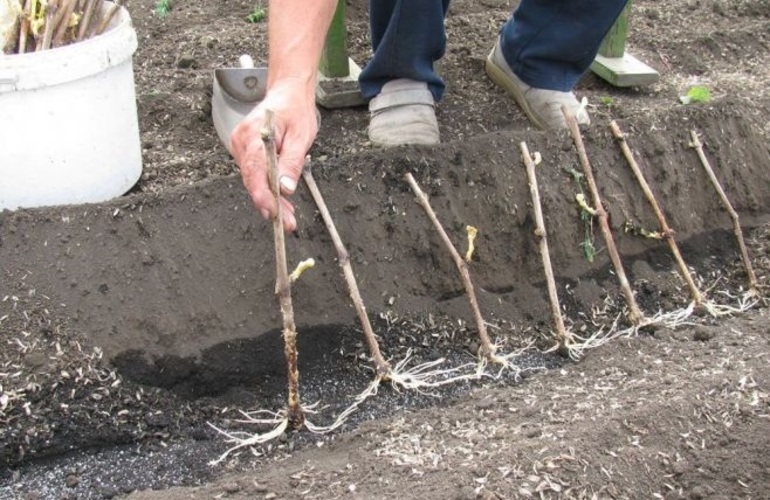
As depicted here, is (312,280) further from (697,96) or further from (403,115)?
(697,96)

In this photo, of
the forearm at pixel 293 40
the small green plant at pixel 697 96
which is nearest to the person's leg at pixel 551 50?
the small green plant at pixel 697 96

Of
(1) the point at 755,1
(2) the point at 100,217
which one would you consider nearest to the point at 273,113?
(2) the point at 100,217

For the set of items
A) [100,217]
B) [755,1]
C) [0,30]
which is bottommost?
[755,1]

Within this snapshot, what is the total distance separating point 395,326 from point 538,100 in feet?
3.74

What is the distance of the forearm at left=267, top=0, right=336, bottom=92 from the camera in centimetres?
216

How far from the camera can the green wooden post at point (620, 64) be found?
12.5 feet

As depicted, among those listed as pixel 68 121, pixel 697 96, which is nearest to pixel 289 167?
pixel 68 121

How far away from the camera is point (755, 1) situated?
16.1 ft

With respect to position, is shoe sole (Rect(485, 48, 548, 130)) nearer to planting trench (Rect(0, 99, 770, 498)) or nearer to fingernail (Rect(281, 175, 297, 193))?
planting trench (Rect(0, 99, 770, 498))

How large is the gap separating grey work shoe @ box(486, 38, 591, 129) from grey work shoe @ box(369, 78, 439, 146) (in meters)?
0.42

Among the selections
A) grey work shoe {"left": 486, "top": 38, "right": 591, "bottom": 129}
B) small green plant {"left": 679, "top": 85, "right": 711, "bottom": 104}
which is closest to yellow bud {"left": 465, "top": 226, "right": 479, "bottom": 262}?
grey work shoe {"left": 486, "top": 38, "right": 591, "bottom": 129}

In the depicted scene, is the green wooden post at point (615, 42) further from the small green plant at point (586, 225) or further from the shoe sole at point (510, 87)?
the small green plant at point (586, 225)

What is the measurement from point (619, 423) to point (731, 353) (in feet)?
1.75

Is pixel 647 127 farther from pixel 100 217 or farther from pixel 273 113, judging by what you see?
pixel 100 217
